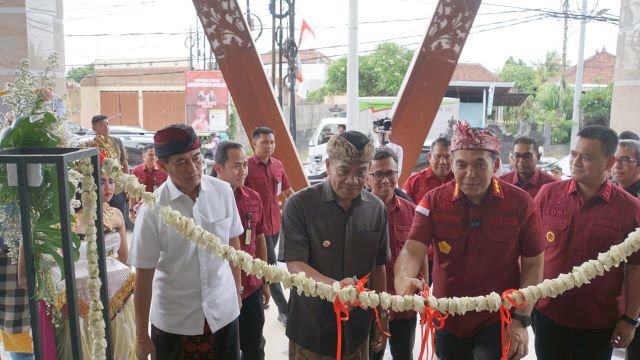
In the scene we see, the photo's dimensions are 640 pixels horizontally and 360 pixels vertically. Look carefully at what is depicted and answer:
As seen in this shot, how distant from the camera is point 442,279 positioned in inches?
91.8

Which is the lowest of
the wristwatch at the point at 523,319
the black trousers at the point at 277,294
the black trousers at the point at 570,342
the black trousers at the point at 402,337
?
the black trousers at the point at 277,294

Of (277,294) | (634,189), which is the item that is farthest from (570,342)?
(277,294)

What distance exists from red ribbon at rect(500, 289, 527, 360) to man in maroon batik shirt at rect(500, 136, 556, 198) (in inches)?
76.7

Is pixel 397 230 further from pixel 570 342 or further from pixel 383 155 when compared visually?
pixel 570 342

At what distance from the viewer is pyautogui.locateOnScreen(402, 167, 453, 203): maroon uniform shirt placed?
3.92 m

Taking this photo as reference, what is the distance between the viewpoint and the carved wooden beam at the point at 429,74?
3.87 metres

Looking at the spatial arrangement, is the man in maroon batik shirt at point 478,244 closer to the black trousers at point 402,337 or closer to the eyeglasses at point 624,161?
the black trousers at point 402,337

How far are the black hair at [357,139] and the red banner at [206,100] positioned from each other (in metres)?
15.9

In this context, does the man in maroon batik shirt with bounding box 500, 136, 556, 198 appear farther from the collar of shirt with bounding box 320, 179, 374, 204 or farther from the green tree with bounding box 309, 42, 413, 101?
the green tree with bounding box 309, 42, 413, 101

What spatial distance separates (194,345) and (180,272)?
355 mm

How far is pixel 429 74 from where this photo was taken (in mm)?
4059

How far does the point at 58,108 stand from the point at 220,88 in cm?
1627

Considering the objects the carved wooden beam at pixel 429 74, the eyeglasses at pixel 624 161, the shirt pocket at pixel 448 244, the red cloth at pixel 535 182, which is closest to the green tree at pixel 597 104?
the red cloth at pixel 535 182

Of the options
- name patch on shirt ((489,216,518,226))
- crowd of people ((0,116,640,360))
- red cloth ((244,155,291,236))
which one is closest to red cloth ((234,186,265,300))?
crowd of people ((0,116,640,360))
